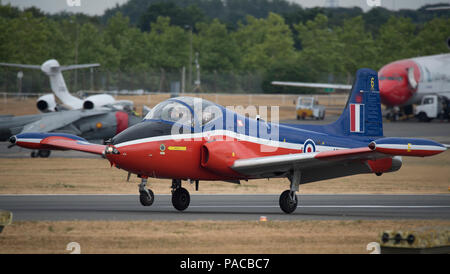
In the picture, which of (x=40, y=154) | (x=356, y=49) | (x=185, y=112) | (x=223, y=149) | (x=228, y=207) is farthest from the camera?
(x=356, y=49)

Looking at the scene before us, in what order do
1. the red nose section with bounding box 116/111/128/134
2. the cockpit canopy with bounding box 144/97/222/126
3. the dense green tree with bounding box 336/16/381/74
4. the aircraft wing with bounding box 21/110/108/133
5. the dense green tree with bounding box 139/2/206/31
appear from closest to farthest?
the cockpit canopy with bounding box 144/97/222/126
the aircraft wing with bounding box 21/110/108/133
the red nose section with bounding box 116/111/128/134
the dense green tree with bounding box 336/16/381/74
the dense green tree with bounding box 139/2/206/31

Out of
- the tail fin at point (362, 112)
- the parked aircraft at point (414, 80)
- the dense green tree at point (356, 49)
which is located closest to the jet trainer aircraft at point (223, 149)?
the tail fin at point (362, 112)

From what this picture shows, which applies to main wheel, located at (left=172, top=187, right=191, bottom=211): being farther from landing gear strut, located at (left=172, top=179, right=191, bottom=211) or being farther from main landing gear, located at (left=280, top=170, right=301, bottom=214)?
main landing gear, located at (left=280, top=170, right=301, bottom=214)

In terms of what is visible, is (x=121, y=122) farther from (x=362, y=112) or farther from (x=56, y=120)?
(x=362, y=112)

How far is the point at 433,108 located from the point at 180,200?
52483 mm

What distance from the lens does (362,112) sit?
2086 cm

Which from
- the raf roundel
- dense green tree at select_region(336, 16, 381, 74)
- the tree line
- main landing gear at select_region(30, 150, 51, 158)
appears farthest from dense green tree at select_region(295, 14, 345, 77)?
the raf roundel

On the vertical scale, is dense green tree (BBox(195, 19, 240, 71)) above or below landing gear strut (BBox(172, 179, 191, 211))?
above

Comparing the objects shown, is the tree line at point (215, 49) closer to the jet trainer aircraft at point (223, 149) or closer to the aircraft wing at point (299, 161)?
the jet trainer aircraft at point (223, 149)

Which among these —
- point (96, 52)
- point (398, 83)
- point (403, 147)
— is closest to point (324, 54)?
point (96, 52)

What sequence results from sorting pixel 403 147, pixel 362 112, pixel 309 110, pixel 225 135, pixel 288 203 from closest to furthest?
1. pixel 403 147
2. pixel 225 135
3. pixel 288 203
4. pixel 362 112
5. pixel 309 110

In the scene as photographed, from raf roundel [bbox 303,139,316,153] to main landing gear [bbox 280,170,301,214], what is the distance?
1094 mm

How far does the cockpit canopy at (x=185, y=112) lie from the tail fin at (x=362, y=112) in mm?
4306

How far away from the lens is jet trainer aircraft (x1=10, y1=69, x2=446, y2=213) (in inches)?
671
